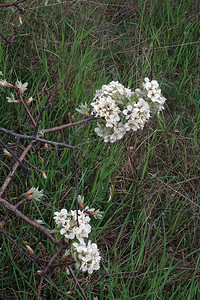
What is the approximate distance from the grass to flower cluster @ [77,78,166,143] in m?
0.27

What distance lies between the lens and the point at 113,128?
1569mm

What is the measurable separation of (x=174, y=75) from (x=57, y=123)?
3.58ft

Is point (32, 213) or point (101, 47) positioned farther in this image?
point (101, 47)

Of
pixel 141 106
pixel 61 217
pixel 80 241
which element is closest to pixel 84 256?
pixel 80 241

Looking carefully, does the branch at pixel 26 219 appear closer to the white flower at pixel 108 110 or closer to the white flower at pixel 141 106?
the white flower at pixel 108 110

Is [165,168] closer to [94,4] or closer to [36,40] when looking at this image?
[36,40]

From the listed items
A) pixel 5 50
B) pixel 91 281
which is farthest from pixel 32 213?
pixel 5 50

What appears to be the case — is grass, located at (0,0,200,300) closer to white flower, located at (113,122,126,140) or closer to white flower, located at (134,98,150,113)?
white flower, located at (113,122,126,140)

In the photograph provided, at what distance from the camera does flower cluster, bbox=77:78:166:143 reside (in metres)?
1.53

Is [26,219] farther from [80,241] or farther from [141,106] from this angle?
[141,106]

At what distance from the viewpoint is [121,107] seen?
1637 mm

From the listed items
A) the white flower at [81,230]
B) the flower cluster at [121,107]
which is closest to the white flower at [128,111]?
the flower cluster at [121,107]

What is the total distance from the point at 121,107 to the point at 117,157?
77cm

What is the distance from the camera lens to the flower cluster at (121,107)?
1525 mm
